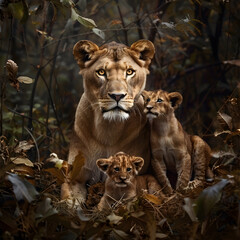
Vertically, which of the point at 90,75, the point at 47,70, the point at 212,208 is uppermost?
the point at 90,75

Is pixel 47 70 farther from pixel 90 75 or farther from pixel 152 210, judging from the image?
pixel 152 210

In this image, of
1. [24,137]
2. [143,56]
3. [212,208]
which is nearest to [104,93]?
[143,56]

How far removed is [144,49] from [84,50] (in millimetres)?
394

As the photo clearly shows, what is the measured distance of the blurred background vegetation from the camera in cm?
334

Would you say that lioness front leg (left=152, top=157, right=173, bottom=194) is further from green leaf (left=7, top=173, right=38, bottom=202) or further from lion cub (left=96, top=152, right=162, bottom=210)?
green leaf (left=7, top=173, right=38, bottom=202)

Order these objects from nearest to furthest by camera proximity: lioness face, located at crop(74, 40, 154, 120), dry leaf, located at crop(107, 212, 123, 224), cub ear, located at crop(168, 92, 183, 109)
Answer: dry leaf, located at crop(107, 212, 123, 224), lioness face, located at crop(74, 40, 154, 120), cub ear, located at crop(168, 92, 183, 109)

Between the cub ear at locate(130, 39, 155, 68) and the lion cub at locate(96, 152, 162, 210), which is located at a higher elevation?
the cub ear at locate(130, 39, 155, 68)

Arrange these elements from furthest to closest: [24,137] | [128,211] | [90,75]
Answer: [24,137], [90,75], [128,211]

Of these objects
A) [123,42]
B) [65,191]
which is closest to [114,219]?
[65,191]

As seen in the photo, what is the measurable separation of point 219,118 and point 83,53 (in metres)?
1.00

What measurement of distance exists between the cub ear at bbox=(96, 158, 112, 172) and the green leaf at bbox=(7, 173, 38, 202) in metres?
0.65

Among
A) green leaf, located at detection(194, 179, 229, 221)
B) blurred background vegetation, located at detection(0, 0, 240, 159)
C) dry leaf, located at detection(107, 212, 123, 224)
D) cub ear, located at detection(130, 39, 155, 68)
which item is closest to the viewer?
green leaf, located at detection(194, 179, 229, 221)

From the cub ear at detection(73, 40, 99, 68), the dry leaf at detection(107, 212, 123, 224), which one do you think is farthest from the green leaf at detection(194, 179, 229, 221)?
the cub ear at detection(73, 40, 99, 68)

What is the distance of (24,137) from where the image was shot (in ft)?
12.3
